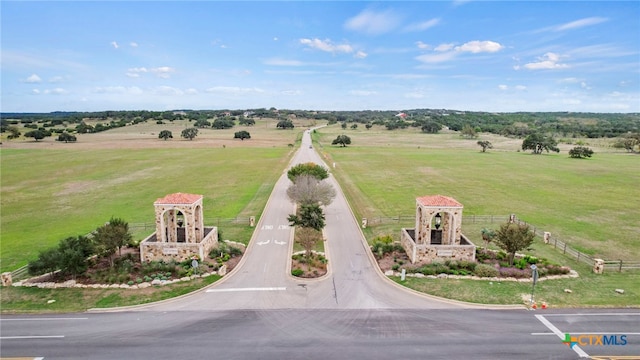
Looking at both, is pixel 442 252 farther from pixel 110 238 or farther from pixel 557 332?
pixel 110 238

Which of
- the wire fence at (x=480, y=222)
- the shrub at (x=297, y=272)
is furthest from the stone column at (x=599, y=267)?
the shrub at (x=297, y=272)

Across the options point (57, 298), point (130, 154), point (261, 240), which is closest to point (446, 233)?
point (261, 240)

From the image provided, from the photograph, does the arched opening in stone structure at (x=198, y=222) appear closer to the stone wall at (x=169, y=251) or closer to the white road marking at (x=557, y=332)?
the stone wall at (x=169, y=251)

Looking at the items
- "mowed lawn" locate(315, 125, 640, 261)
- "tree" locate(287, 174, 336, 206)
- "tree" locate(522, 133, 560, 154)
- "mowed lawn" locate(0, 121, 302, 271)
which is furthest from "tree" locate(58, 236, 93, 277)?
"tree" locate(522, 133, 560, 154)

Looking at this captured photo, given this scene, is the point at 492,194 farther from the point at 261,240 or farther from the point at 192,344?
the point at 192,344

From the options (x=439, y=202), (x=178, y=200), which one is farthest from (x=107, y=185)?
(x=439, y=202)

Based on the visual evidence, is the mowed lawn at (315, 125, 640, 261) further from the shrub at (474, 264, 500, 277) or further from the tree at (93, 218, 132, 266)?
the tree at (93, 218, 132, 266)
